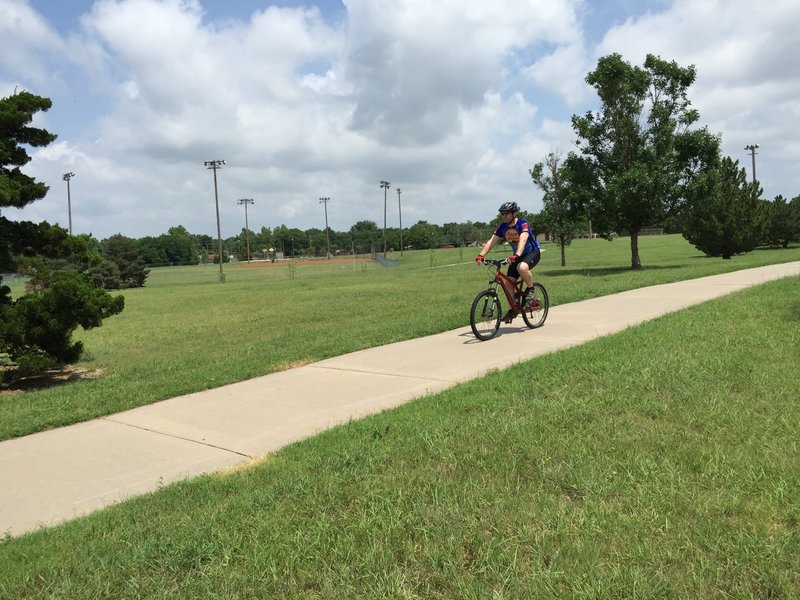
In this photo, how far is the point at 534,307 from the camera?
9.54 metres

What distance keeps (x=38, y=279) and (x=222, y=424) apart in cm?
498

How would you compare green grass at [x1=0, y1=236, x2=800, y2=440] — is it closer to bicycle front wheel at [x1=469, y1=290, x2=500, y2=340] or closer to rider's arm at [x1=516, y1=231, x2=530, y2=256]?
bicycle front wheel at [x1=469, y1=290, x2=500, y2=340]

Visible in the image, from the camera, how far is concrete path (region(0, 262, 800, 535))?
13.6 ft

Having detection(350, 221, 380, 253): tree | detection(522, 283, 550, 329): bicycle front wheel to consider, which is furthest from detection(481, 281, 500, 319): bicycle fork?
detection(350, 221, 380, 253): tree

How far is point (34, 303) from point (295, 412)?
4513 mm

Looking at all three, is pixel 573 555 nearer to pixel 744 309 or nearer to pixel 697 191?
pixel 744 309

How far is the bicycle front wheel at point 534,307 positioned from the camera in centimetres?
944

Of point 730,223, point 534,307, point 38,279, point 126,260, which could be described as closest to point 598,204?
point 730,223

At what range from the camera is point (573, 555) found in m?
2.73

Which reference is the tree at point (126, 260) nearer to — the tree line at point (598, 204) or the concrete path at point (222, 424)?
the tree line at point (598, 204)

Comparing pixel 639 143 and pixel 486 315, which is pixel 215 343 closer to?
pixel 486 315

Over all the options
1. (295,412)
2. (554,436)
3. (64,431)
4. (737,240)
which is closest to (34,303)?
(64,431)

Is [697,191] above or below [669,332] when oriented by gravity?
above

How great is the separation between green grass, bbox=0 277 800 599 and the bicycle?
387cm
